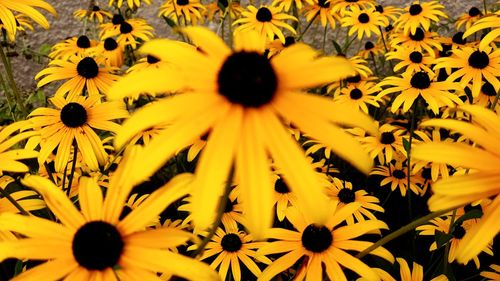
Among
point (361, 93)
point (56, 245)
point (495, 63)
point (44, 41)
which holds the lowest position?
point (44, 41)

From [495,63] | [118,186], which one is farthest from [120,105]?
[495,63]

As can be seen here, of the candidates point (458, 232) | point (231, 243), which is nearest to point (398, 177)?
point (458, 232)

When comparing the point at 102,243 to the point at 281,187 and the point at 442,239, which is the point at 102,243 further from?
the point at 281,187

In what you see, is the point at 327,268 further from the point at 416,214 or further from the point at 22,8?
the point at 416,214

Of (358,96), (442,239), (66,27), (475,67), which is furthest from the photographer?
(66,27)

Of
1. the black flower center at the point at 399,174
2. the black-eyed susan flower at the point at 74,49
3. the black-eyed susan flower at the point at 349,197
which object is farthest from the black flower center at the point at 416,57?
the black-eyed susan flower at the point at 74,49

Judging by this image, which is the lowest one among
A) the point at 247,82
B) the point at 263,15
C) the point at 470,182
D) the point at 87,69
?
the point at 263,15

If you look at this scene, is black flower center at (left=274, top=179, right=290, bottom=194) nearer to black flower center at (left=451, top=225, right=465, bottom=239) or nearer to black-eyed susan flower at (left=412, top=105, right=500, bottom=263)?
black flower center at (left=451, top=225, right=465, bottom=239)
